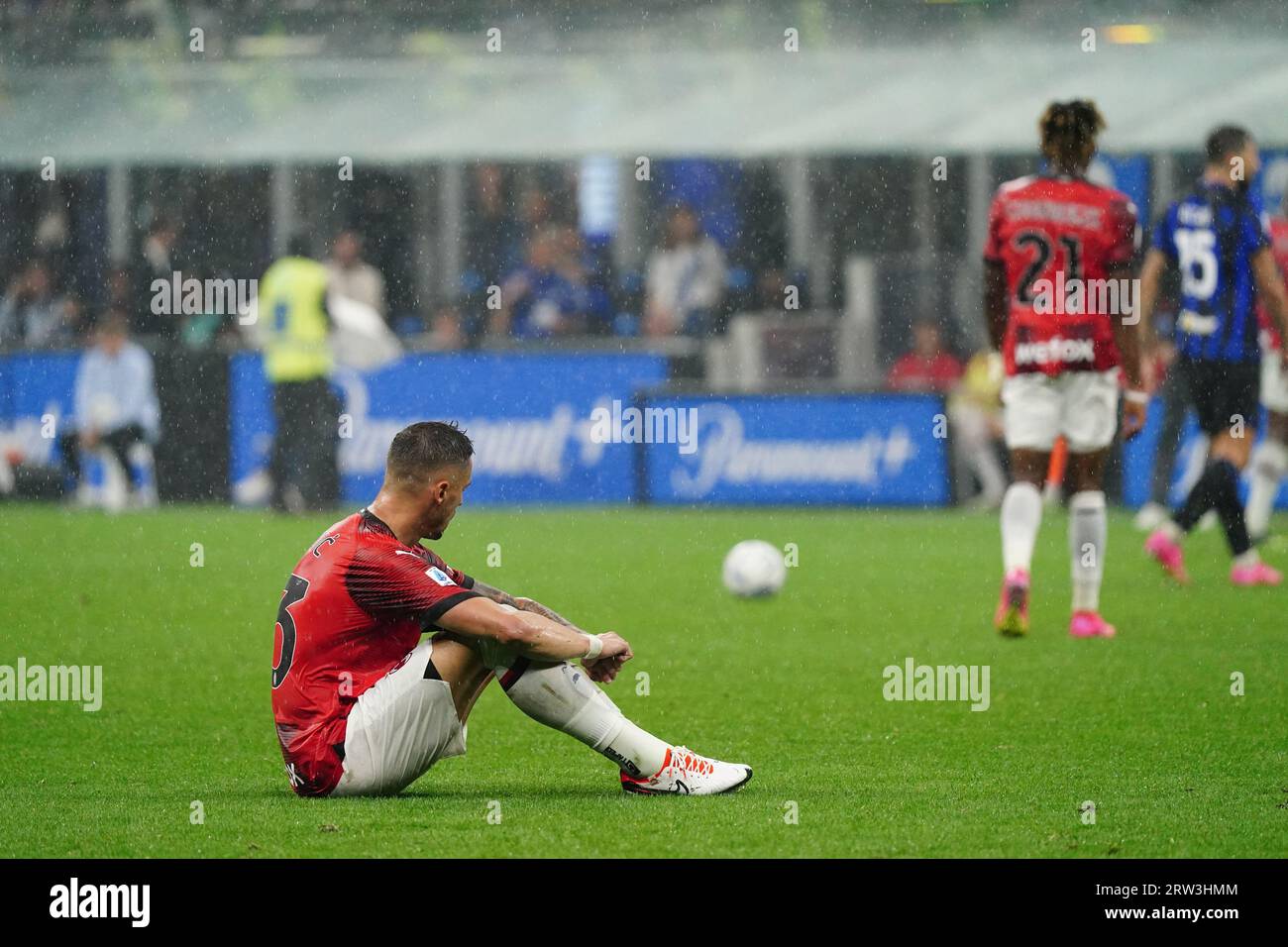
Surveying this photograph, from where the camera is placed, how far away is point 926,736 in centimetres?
683

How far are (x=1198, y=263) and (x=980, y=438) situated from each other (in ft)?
19.1

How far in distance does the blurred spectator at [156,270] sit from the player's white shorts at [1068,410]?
10617 millimetres

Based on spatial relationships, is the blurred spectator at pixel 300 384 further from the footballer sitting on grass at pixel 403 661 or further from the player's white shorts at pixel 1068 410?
the footballer sitting on grass at pixel 403 661

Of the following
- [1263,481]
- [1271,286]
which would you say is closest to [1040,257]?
[1271,286]

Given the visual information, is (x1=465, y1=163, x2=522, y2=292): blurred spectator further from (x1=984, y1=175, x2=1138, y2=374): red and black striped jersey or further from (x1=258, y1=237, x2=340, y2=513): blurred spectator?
(x1=984, y1=175, x2=1138, y2=374): red and black striped jersey

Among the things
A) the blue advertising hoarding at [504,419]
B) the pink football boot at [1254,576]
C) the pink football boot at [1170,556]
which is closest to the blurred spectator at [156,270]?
the blue advertising hoarding at [504,419]

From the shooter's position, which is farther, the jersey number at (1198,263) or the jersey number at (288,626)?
the jersey number at (1198,263)

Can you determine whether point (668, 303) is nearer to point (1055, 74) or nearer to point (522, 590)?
point (1055, 74)

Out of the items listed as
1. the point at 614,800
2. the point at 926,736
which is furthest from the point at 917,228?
the point at 614,800

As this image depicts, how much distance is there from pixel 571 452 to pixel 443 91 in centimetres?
415

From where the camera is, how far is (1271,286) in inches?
387

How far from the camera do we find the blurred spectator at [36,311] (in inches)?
718

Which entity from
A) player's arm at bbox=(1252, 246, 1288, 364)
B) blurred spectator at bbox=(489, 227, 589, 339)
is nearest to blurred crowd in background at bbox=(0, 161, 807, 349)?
blurred spectator at bbox=(489, 227, 589, 339)

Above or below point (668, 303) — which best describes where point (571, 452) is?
below
